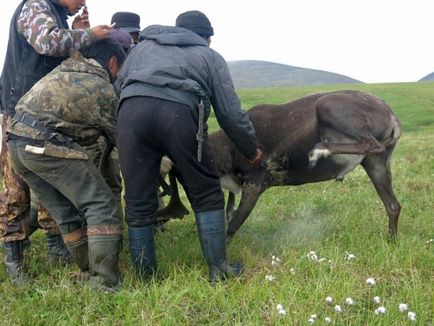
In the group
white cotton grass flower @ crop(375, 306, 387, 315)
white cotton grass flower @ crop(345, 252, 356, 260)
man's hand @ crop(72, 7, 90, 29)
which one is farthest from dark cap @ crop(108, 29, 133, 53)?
white cotton grass flower @ crop(375, 306, 387, 315)

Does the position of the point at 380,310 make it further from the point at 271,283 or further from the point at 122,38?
the point at 122,38

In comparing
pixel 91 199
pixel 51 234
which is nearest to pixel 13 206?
pixel 51 234

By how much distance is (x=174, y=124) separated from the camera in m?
3.75

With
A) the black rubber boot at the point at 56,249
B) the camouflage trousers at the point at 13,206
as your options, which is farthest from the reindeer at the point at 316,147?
the camouflage trousers at the point at 13,206

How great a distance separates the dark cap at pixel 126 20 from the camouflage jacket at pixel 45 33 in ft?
7.83

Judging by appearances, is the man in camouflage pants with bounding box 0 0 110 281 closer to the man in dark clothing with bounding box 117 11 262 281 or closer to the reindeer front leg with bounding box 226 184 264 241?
the man in dark clothing with bounding box 117 11 262 281

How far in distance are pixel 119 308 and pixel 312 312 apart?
1316 millimetres

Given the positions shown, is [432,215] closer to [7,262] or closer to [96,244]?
[96,244]

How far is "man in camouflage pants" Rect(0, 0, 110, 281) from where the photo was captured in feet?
12.8

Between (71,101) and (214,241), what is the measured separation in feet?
5.11

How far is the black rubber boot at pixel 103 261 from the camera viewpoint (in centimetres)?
391

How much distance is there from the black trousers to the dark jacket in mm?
102

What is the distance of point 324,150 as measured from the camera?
536cm

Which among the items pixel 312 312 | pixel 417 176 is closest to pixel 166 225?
pixel 312 312
